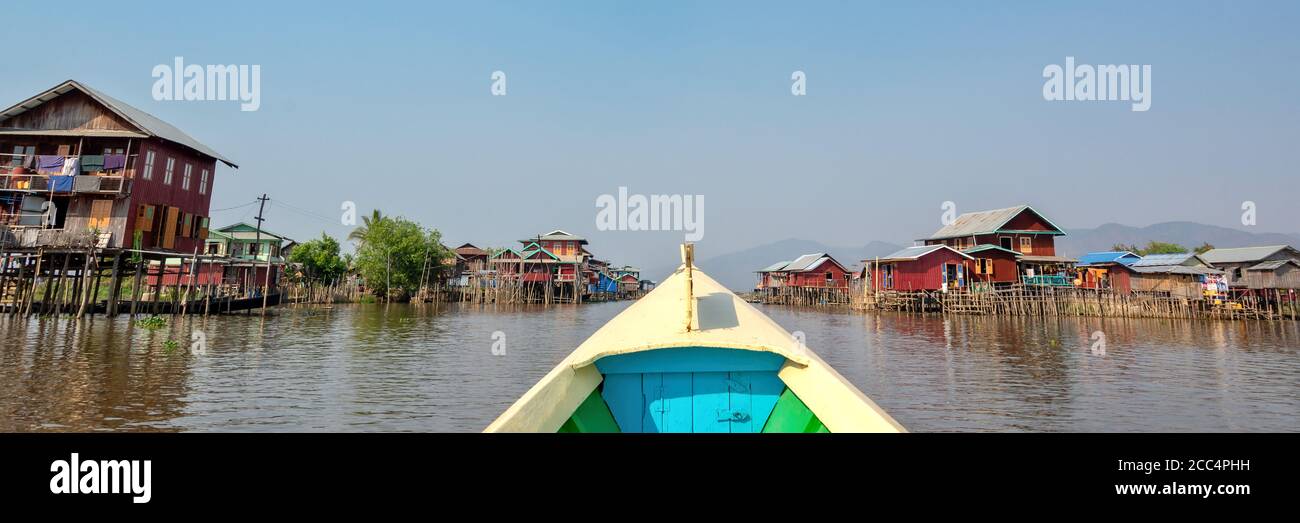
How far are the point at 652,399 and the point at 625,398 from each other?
20 cm

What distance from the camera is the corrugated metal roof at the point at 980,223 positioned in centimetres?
4278

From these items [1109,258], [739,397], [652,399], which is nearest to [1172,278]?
[1109,258]

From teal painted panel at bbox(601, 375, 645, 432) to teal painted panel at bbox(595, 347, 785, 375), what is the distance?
0.09m

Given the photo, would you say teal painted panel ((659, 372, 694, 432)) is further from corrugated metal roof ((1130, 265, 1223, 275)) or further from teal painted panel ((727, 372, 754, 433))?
corrugated metal roof ((1130, 265, 1223, 275))

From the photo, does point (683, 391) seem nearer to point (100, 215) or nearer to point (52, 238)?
point (100, 215)

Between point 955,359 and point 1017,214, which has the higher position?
point 1017,214

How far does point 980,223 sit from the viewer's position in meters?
46.1

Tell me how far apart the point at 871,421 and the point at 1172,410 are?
1173 centimetres

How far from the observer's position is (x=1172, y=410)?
10.9 meters

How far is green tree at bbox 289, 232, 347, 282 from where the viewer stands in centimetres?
5225

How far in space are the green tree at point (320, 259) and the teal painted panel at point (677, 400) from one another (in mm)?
55489

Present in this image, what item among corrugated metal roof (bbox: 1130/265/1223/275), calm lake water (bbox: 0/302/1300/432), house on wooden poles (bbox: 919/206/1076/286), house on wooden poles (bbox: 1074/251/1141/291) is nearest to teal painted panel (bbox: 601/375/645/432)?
Answer: calm lake water (bbox: 0/302/1300/432)
